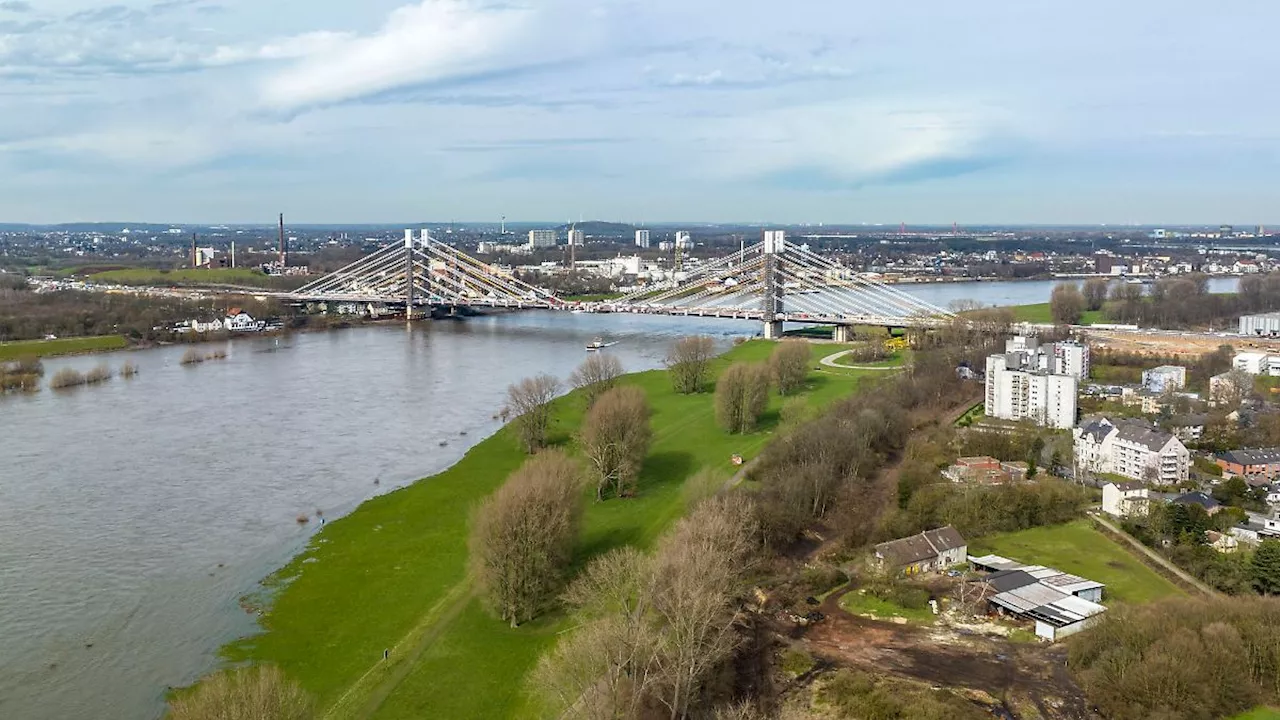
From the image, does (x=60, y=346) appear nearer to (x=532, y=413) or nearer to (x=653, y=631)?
(x=532, y=413)

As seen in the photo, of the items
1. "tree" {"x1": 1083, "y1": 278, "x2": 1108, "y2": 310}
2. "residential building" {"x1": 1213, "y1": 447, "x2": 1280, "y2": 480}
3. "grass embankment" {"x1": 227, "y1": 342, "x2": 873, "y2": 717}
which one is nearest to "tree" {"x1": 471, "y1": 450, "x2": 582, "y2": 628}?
"grass embankment" {"x1": 227, "y1": 342, "x2": 873, "y2": 717}

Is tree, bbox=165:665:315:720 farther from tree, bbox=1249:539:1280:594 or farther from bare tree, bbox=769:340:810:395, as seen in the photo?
bare tree, bbox=769:340:810:395

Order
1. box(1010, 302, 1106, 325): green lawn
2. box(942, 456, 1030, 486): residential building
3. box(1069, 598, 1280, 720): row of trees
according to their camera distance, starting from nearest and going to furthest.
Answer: box(1069, 598, 1280, 720): row of trees, box(942, 456, 1030, 486): residential building, box(1010, 302, 1106, 325): green lawn

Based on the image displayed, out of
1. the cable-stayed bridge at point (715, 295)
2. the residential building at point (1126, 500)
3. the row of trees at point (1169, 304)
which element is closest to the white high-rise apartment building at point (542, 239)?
the cable-stayed bridge at point (715, 295)

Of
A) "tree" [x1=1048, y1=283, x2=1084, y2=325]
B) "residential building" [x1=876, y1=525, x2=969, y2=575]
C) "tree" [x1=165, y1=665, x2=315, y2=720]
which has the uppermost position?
"tree" [x1=1048, y1=283, x2=1084, y2=325]

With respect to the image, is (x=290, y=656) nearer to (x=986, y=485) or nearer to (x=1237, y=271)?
(x=986, y=485)

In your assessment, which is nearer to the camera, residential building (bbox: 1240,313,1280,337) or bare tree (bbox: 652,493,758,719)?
bare tree (bbox: 652,493,758,719)

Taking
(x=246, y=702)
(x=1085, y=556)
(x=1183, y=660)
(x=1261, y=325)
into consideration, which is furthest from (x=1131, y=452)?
(x=1261, y=325)
